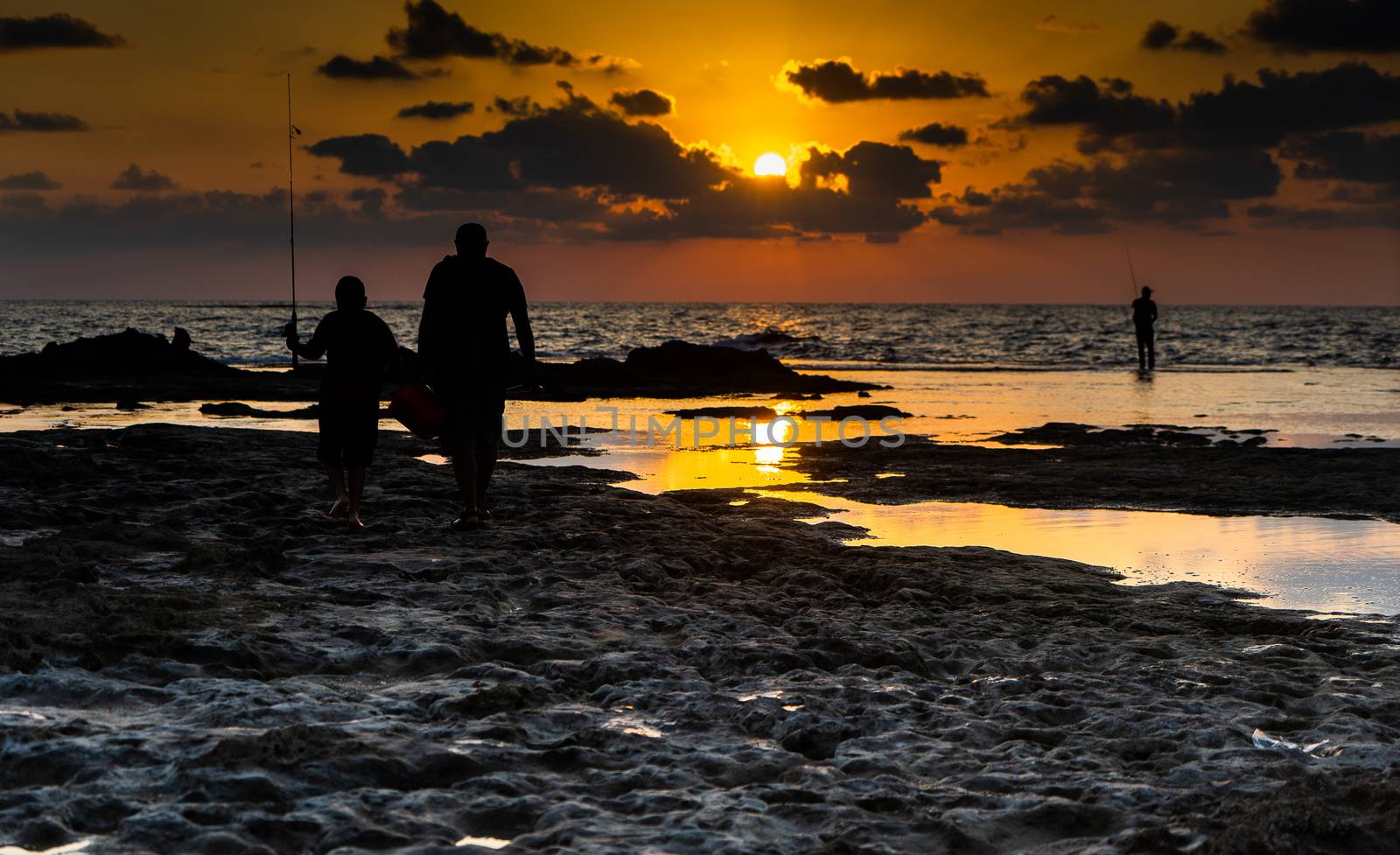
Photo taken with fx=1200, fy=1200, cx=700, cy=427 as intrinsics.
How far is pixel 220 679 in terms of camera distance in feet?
13.9

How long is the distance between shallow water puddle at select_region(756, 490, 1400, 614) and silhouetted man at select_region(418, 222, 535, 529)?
255 cm

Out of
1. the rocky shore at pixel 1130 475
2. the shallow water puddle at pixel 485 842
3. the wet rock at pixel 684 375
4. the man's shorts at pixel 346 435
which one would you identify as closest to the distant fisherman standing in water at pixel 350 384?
the man's shorts at pixel 346 435

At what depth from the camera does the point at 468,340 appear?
24.4 ft

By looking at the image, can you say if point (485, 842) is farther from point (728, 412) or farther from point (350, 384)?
point (728, 412)

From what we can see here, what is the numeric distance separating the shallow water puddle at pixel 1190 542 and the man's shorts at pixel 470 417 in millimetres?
2484

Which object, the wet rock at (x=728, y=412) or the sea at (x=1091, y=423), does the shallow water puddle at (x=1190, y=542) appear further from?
the wet rock at (x=728, y=412)

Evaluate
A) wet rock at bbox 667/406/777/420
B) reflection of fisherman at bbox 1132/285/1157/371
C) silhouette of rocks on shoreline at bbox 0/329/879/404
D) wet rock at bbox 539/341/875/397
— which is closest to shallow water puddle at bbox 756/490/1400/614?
wet rock at bbox 667/406/777/420

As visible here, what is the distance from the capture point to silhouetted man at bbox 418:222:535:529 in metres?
7.43

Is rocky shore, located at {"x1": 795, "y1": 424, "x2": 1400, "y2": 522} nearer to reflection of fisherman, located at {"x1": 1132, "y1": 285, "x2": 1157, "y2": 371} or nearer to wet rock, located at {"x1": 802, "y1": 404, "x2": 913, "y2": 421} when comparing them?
wet rock, located at {"x1": 802, "y1": 404, "x2": 913, "y2": 421}

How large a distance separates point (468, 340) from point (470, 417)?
1.57 ft

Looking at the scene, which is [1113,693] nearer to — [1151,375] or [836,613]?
[836,613]

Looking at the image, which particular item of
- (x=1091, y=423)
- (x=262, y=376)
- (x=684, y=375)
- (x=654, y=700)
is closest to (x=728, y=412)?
(x=1091, y=423)

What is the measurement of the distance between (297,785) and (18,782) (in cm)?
75

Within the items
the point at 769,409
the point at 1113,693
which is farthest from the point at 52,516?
the point at 769,409
